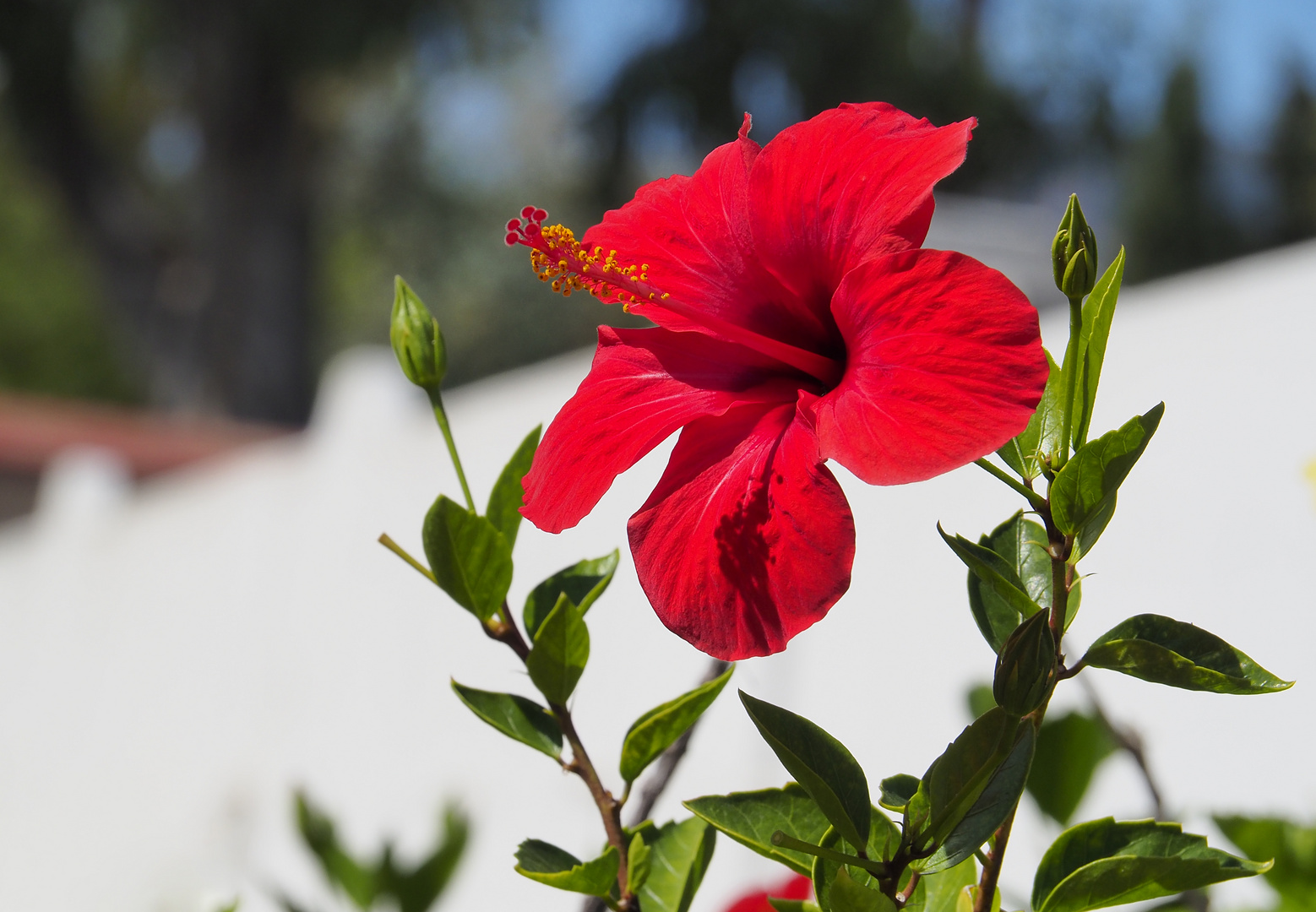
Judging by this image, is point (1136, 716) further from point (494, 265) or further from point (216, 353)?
point (494, 265)

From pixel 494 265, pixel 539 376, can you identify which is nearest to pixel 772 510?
pixel 539 376

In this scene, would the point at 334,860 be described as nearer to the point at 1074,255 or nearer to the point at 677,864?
the point at 677,864

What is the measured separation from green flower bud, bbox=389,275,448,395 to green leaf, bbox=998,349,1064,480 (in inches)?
9.7

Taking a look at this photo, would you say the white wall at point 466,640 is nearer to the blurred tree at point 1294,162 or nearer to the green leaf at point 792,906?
the green leaf at point 792,906

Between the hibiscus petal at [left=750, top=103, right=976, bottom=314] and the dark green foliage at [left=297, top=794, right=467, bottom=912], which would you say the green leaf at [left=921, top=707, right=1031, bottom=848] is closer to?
the hibiscus petal at [left=750, top=103, right=976, bottom=314]

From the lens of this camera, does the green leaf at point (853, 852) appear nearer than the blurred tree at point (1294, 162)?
Yes

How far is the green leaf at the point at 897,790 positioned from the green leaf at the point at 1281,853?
44 cm

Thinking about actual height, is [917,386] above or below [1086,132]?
below

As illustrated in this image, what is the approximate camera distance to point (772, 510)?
407mm

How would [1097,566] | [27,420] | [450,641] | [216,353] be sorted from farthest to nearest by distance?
[216,353], [27,420], [450,641], [1097,566]

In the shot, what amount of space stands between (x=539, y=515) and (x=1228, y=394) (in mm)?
1332

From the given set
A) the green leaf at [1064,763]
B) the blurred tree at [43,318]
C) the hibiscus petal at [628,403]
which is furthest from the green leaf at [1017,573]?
the blurred tree at [43,318]

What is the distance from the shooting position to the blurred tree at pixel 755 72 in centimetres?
1022

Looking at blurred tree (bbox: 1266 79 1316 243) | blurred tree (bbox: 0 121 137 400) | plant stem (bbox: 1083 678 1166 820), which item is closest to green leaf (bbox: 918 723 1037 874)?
plant stem (bbox: 1083 678 1166 820)
